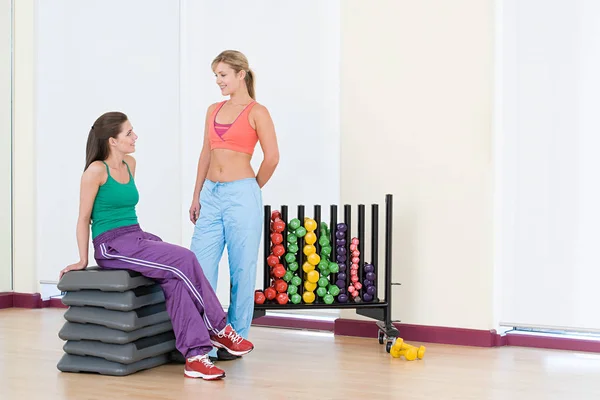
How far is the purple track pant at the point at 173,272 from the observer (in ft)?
13.0

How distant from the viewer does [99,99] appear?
20.6 ft

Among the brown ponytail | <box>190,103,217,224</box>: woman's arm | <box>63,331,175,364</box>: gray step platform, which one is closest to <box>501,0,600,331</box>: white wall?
<box>190,103,217,224</box>: woman's arm

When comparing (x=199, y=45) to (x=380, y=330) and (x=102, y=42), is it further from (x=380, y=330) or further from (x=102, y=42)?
(x=380, y=330)

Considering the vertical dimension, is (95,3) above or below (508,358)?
above

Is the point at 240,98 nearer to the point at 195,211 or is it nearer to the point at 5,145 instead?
the point at 195,211

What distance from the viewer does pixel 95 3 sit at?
6262 millimetres

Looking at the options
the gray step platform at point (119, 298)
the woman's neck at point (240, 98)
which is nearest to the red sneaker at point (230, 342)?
the gray step platform at point (119, 298)

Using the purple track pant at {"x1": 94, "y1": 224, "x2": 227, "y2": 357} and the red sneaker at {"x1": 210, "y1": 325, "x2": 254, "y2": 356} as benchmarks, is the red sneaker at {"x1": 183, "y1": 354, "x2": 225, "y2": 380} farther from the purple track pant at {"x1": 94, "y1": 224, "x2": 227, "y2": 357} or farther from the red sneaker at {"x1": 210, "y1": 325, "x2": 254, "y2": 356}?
the red sneaker at {"x1": 210, "y1": 325, "x2": 254, "y2": 356}

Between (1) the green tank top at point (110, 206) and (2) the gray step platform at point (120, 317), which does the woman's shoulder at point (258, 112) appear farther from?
(2) the gray step platform at point (120, 317)

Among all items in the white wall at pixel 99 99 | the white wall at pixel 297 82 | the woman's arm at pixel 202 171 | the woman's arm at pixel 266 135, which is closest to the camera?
the woman's arm at pixel 266 135

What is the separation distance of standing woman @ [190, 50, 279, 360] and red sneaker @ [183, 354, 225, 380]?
1.40ft

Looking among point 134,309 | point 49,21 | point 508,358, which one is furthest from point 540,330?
point 49,21

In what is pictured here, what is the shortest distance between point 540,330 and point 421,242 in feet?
2.71

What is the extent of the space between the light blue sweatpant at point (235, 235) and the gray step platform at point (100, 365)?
1.70ft
